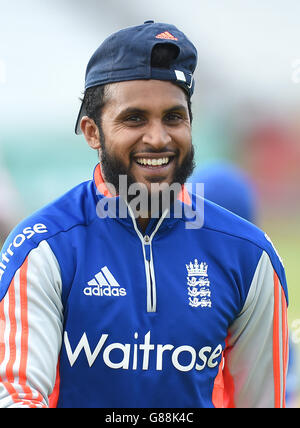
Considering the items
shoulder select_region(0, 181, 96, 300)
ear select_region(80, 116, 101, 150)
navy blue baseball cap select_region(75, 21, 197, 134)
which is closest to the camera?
shoulder select_region(0, 181, 96, 300)

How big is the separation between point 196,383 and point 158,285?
32 cm

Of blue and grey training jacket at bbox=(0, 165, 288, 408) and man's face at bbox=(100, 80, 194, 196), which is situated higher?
man's face at bbox=(100, 80, 194, 196)

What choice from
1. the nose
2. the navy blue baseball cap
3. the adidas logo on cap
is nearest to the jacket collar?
the nose

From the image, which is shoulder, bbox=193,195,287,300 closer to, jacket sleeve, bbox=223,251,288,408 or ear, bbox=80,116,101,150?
jacket sleeve, bbox=223,251,288,408

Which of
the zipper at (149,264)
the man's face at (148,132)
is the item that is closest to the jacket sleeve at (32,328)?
the zipper at (149,264)

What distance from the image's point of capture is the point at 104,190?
2293 millimetres

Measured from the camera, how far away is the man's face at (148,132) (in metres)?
2.17

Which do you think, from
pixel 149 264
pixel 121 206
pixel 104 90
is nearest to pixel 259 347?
pixel 149 264

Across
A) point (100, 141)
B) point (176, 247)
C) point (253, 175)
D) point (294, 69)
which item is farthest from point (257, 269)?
point (294, 69)

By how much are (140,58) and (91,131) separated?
39 centimetres

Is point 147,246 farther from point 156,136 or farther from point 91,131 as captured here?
point 91,131

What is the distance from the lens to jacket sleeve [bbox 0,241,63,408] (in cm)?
195
